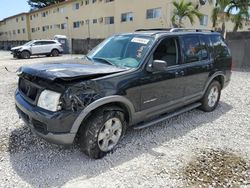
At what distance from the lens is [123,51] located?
13.5 ft

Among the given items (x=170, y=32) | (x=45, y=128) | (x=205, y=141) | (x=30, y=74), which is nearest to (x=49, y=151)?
(x=45, y=128)

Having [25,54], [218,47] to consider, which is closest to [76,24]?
[25,54]

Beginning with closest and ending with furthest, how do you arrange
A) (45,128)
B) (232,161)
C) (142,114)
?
1. (45,128)
2. (232,161)
3. (142,114)

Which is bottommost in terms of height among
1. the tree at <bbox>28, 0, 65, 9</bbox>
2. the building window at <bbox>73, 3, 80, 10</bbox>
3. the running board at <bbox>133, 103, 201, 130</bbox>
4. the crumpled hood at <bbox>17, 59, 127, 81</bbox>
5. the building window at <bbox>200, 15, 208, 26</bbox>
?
the running board at <bbox>133, 103, 201, 130</bbox>

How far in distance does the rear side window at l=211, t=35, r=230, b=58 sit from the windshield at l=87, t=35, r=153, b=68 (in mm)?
2032

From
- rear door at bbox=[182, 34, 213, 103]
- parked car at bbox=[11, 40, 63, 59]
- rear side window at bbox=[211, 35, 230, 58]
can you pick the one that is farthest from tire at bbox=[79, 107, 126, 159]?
parked car at bbox=[11, 40, 63, 59]

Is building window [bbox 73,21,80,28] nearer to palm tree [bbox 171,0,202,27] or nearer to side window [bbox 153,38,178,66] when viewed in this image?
palm tree [bbox 171,0,202,27]

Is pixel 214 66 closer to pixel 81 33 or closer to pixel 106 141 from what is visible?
pixel 106 141

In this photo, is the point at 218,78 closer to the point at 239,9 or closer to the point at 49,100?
the point at 49,100

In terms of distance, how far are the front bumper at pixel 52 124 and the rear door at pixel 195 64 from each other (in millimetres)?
2502

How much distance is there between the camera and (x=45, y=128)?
3.03 metres

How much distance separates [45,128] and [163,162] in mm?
1726

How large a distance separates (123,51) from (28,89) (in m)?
1.67

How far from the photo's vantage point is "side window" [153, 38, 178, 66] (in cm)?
403
